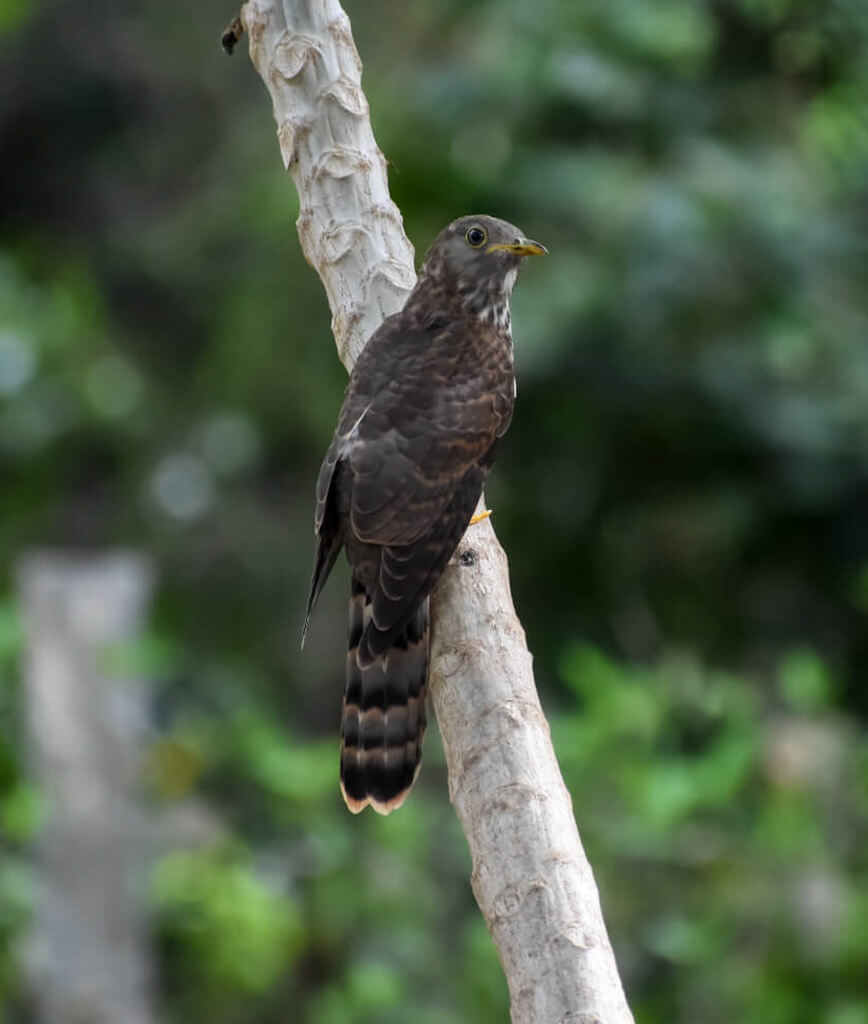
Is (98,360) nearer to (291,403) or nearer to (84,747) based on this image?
(291,403)

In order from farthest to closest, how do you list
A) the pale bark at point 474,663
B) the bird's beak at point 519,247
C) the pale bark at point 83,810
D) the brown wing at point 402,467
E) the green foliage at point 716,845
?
the pale bark at point 83,810, the green foliage at point 716,845, the bird's beak at point 519,247, the brown wing at point 402,467, the pale bark at point 474,663

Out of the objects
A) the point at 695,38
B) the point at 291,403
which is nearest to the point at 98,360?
the point at 291,403

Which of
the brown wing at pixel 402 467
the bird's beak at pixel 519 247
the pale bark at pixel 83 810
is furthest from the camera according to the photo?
the pale bark at pixel 83 810

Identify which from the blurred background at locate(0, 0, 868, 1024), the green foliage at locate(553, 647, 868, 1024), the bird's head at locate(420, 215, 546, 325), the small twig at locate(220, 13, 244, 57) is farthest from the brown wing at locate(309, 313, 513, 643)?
the green foliage at locate(553, 647, 868, 1024)

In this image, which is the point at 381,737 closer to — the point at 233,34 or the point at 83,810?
the point at 233,34

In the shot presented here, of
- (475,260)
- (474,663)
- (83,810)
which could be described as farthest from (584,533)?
(474,663)

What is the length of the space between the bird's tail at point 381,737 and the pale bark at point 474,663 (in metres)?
0.17

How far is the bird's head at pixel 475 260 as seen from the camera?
268cm

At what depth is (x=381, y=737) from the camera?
241cm

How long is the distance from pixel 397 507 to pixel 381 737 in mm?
387

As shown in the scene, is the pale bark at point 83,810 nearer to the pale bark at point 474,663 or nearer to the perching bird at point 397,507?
the perching bird at point 397,507

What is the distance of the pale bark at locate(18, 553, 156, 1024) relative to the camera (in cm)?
478

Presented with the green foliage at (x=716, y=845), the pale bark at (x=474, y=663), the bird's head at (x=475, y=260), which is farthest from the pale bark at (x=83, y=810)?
the pale bark at (x=474, y=663)

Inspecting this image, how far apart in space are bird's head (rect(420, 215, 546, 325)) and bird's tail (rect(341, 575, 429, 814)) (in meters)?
0.64
